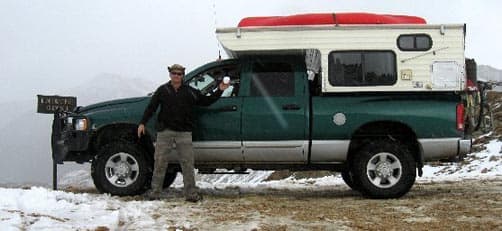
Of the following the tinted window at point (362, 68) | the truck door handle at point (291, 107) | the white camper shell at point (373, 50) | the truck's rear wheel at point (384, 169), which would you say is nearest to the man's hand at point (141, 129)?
the white camper shell at point (373, 50)

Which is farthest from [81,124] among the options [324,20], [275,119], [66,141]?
[324,20]

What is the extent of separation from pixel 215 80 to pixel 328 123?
1.62 metres

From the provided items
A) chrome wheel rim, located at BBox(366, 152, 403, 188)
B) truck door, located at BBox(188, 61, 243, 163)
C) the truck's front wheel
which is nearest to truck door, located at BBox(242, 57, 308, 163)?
truck door, located at BBox(188, 61, 243, 163)

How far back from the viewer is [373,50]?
706cm

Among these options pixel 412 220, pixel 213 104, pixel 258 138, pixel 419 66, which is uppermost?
pixel 419 66

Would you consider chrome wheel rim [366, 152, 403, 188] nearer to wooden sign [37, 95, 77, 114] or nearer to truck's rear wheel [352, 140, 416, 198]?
truck's rear wheel [352, 140, 416, 198]

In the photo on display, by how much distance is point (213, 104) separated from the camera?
7.11m

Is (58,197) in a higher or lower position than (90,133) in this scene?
lower

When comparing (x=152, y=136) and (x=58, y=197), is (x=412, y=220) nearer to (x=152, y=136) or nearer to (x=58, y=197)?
(x=152, y=136)

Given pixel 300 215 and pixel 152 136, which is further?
pixel 152 136

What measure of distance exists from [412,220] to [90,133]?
14.0 ft

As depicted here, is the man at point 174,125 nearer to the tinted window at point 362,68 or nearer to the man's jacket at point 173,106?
the man's jacket at point 173,106

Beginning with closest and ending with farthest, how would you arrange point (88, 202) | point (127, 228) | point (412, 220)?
1. point (127, 228)
2. point (412, 220)
3. point (88, 202)

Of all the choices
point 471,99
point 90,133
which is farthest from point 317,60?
point 90,133
